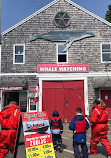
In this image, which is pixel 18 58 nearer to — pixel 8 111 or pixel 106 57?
pixel 106 57

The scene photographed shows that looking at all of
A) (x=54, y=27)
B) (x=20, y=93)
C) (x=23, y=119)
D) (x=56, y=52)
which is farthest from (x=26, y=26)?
(x=23, y=119)

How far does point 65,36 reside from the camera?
43.5 ft

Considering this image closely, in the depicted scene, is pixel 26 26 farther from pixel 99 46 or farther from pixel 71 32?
pixel 99 46

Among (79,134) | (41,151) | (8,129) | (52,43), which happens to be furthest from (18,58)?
(41,151)

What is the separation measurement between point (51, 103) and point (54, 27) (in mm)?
5575

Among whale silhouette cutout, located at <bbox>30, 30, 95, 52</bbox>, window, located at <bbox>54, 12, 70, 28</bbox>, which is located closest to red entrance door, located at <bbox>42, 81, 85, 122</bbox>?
whale silhouette cutout, located at <bbox>30, 30, 95, 52</bbox>

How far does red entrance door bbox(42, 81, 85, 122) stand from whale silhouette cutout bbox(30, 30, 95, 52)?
265 centimetres

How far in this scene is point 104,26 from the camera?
43.9 ft

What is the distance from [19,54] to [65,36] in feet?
11.8

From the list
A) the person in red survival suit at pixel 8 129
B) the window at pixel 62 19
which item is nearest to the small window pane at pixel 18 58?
the window at pixel 62 19

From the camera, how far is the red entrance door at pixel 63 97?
1251 centimetres

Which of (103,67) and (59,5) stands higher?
(59,5)

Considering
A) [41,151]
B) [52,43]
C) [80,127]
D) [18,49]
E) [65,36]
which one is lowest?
[41,151]

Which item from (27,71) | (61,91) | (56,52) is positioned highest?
(56,52)
